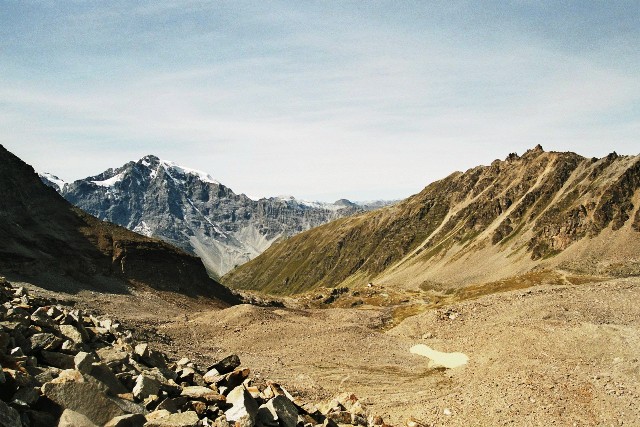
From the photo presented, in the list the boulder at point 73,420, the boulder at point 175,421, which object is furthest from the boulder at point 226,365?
the boulder at point 73,420

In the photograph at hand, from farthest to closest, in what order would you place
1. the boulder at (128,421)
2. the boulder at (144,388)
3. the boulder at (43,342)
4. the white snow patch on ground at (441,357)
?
the white snow patch on ground at (441,357) → the boulder at (43,342) → the boulder at (144,388) → the boulder at (128,421)

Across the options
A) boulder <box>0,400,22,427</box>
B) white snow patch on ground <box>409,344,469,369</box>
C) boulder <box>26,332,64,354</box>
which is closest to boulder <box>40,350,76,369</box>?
boulder <box>26,332,64,354</box>

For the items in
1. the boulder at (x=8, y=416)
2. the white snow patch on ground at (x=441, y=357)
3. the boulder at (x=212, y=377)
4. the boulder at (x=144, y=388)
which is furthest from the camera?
the white snow patch on ground at (x=441, y=357)

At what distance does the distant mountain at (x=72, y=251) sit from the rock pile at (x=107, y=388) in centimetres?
6124

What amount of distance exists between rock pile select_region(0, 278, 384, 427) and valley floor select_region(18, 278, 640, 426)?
14574mm

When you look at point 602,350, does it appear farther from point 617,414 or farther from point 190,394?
point 190,394

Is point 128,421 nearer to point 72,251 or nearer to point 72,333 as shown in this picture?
point 72,333

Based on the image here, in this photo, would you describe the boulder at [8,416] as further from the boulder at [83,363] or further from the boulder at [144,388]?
the boulder at [144,388]

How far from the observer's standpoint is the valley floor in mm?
36906

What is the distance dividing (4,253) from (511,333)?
77.1m

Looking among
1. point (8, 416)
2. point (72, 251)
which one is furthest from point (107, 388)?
point (72, 251)

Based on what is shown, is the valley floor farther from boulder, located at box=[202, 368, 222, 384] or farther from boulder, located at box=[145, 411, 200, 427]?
boulder, located at box=[145, 411, 200, 427]

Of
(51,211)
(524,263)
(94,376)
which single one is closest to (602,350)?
(94,376)

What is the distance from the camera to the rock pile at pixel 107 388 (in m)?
14.5
